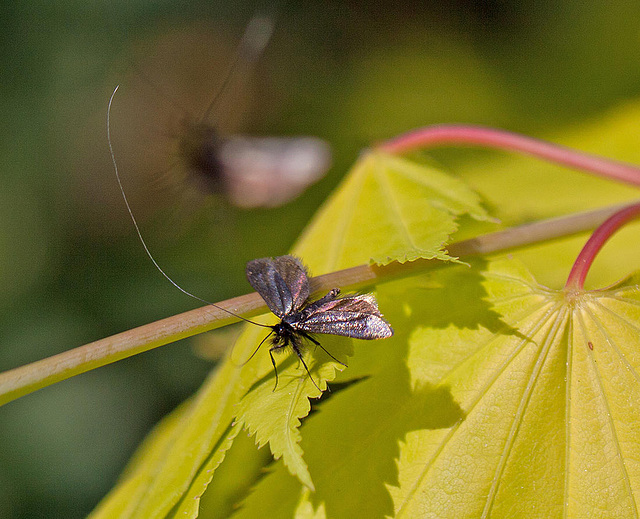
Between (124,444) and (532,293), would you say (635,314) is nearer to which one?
(532,293)

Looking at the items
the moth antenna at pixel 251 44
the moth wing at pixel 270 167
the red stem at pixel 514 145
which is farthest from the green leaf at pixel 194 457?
the moth antenna at pixel 251 44

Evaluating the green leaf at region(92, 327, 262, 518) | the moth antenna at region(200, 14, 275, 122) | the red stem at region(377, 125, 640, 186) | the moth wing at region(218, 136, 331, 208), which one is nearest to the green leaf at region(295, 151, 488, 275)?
the red stem at region(377, 125, 640, 186)

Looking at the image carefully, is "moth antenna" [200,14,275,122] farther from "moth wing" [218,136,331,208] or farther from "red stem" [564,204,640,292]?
"red stem" [564,204,640,292]

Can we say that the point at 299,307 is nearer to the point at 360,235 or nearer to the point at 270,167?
the point at 360,235

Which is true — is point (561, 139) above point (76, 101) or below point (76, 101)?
below

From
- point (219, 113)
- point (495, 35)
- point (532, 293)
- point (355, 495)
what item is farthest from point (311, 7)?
point (355, 495)
